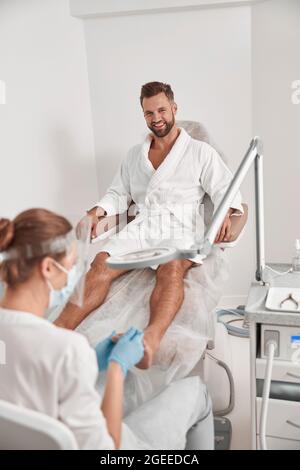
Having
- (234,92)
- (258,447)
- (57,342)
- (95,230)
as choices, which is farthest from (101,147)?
(57,342)

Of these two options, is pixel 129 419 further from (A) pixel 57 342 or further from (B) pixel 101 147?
(B) pixel 101 147

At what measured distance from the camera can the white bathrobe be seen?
7.29 ft

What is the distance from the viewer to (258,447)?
1.56 metres

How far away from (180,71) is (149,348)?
203 cm

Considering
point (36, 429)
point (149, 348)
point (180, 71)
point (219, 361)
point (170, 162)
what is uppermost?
point (180, 71)

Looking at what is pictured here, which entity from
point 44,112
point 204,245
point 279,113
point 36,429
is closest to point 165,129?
point 44,112

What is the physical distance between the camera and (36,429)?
→ 2.97 ft

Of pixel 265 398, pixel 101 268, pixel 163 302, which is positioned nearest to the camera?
pixel 265 398

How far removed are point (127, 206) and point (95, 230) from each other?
315 mm

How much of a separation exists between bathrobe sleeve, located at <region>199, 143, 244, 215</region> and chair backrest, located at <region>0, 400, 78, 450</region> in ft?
4.91

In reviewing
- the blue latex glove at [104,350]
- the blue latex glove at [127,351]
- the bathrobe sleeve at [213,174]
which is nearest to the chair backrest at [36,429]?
the blue latex glove at [127,351]

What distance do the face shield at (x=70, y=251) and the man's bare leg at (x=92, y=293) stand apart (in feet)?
1.51

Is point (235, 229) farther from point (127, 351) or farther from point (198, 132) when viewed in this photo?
point (127, 351)

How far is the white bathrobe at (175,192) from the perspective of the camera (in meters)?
2.22
